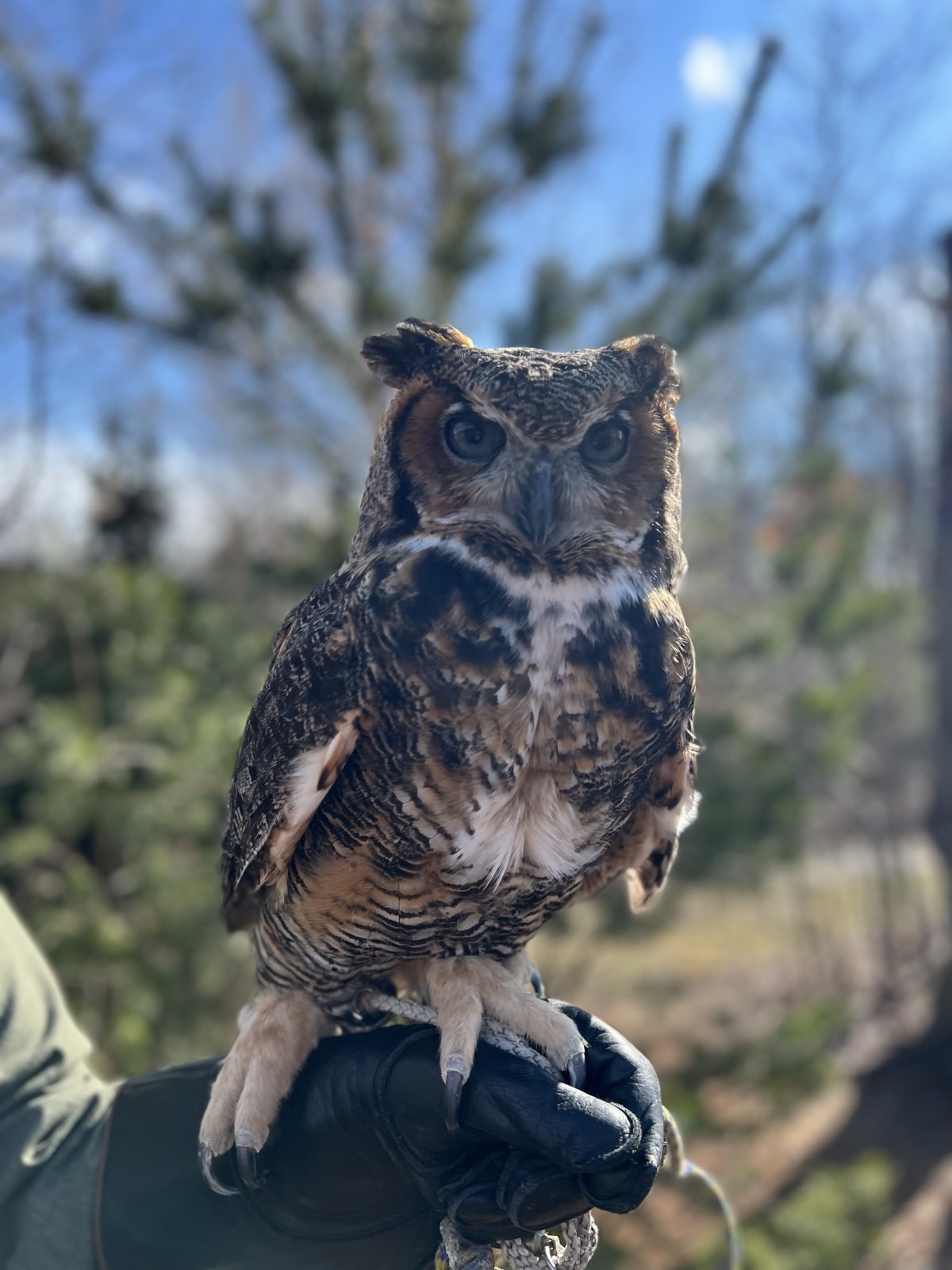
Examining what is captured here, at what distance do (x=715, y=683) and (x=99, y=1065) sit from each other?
3108 mm

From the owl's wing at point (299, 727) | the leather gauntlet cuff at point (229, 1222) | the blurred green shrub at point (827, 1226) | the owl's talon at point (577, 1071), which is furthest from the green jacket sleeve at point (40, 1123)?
the blurred green shrub at point (827, 1226)

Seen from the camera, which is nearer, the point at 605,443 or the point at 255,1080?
the point at 605,443

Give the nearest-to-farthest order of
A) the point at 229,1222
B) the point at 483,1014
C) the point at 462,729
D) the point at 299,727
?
the point at 462,729, the point at 299,727, the point at 483,1014, the point at 229,1222

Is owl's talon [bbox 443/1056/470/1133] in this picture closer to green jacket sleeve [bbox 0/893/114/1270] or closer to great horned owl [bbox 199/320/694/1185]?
great horned owl [bbox 199/320/694/1185]

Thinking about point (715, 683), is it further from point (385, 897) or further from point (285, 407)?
point (385, 897)

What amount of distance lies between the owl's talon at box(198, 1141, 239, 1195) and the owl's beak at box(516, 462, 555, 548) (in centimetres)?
110

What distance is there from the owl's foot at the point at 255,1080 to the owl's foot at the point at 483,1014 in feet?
0.86

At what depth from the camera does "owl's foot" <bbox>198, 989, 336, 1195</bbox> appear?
1415 millimetres

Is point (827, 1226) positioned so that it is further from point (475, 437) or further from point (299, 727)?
point (475, 437)

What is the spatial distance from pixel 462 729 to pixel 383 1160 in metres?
0.76

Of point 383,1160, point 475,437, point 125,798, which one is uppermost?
point 475,437

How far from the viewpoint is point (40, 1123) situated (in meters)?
1.52

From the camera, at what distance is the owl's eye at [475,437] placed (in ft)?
4.23

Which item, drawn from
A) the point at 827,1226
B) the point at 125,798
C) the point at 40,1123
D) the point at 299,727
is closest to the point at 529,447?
the point at 299,727
